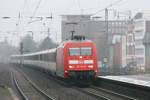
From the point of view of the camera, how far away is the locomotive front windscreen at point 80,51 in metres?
20.9

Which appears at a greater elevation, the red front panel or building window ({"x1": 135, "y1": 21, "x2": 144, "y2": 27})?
building window ({"x1": 135, "y1": 21, "x2": 144, "y2": 27})

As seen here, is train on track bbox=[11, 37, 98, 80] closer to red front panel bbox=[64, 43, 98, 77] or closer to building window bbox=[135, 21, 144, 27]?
red front panel bbox=[64, 43, 98, 77]

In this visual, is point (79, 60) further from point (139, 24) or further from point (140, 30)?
point (139, 24)

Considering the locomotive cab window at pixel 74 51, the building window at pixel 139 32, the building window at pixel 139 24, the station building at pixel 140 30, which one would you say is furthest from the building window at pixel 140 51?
the locomotive cab window at pixel 74 51

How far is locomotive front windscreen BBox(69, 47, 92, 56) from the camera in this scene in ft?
68.6

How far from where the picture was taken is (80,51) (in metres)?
21.0

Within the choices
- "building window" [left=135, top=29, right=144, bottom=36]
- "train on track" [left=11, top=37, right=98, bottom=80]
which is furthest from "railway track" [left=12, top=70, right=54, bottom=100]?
"building window" [left=135, top=29, right=144, bottom=36]

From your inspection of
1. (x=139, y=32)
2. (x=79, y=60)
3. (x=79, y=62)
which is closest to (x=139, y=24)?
(x=139, y=32)

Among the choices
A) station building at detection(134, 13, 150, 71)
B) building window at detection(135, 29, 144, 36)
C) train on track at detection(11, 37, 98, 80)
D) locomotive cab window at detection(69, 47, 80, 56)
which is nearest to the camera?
train on track at detection(11, 37, 98, 80)

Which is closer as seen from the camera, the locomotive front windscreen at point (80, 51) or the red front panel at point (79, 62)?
the red front panel at point (79, 62)

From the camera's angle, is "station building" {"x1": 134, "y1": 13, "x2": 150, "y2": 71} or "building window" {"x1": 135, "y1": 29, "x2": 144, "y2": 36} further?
"building window" {"x1": 135, "y1": 29, "x2": 144, "y2": 36}

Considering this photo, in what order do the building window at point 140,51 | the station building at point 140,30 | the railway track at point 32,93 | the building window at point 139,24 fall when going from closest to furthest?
the railway track at point 32,93
the building window at point 140,51
the station building at point 140,30
the building window at point 139,24

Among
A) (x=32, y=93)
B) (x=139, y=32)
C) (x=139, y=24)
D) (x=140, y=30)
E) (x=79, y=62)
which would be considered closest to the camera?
(x=32, y=93)

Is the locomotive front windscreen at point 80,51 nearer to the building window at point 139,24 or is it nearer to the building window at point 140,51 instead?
the building window at point 140,51
